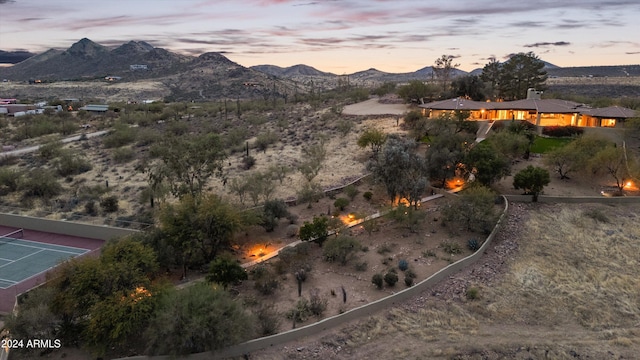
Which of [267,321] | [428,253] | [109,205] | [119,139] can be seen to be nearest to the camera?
[267,321]

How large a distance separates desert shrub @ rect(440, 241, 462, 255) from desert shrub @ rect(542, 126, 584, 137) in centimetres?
2539

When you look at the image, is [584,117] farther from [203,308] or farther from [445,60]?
[203,308]

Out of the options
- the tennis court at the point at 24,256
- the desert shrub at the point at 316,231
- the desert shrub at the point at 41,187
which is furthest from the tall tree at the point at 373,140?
the desert shrub at the point at 41,187

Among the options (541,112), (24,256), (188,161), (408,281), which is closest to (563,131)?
(541,112)

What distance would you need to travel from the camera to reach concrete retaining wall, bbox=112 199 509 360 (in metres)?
16.9

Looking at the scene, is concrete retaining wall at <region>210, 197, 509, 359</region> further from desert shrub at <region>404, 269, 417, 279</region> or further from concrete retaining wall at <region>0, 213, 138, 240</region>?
concrete retaining wall at <region>0, 213, 138, 240</region>

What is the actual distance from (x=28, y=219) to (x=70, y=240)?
187 inches

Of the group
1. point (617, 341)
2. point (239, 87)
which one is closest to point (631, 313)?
point (617, 341)

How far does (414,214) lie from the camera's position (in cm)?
2727

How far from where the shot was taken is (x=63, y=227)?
30.2 metres

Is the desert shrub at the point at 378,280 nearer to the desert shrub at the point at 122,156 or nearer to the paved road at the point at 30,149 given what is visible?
the desert shrub at the point at 122,156

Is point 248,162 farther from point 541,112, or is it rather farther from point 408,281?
point 541,112

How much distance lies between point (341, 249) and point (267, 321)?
6.93m

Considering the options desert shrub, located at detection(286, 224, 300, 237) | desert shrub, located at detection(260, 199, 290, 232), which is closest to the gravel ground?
desert shrub, located at detection(286, 224, 300, 237)
